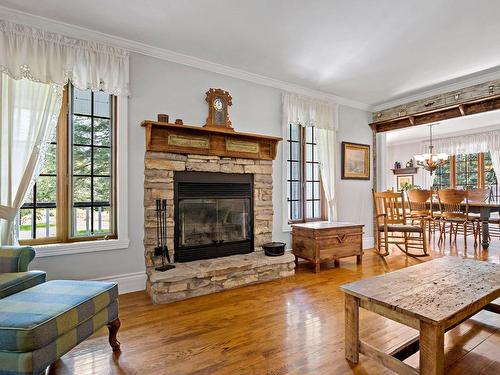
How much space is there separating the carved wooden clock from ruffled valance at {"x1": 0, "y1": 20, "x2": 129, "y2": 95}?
949mm

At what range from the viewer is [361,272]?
3607 mm

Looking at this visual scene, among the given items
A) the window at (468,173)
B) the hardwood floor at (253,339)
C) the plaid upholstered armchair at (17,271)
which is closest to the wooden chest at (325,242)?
the hardwood floor at (253,339)

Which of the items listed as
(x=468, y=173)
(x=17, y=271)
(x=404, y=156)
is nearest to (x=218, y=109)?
(x=17, y=271)

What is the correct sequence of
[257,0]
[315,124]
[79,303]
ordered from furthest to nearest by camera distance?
[315,124], [257,0], [79,303]

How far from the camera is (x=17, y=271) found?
6.35ft

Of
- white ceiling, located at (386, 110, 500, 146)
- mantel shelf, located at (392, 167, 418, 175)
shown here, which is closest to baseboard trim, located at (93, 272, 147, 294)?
white ceiling, located at (386, 110, 500, 146)

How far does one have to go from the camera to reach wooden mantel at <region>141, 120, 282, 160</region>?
2992 mm

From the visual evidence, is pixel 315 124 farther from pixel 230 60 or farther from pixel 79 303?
pixel 79 303

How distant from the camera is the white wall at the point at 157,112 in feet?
9.17

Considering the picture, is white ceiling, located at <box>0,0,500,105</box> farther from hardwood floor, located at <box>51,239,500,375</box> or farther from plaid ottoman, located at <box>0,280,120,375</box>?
hardwood floor, located at <box>51,239,500,375</box>

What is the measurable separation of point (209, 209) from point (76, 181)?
145 cm

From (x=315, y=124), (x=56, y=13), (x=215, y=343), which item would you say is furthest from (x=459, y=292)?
(x=56, y=13)

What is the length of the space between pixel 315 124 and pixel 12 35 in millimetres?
3621

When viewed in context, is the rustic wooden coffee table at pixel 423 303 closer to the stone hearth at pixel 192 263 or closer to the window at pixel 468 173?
the stone hearth at pixel 192 263
